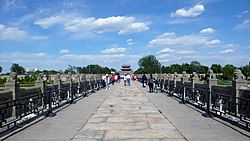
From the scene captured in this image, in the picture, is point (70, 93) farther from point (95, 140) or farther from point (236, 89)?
point (95, 140)

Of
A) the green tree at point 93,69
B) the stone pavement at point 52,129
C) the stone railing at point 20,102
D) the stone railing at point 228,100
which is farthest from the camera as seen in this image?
the green tree at point 93,69

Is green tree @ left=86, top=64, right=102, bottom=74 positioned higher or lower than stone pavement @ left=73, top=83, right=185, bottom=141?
higher

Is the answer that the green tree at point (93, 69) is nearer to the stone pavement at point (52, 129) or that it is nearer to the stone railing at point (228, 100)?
the stone railing at point (228, 100)

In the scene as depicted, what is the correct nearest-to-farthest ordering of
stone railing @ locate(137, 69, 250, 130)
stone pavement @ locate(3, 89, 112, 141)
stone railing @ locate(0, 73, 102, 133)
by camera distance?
1. stone pavement @ locate(3, 89, 112, 141)
2. stone railing @ locate(0, 73, 102, 133)
3. stone railing @ locate(137, 69, 250, 130)

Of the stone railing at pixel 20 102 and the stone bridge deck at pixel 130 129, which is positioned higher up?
the stone railing at pixel 20 102

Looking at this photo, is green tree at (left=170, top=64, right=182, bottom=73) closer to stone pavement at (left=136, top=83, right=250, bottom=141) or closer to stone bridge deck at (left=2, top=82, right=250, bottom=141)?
stone pavement at (left=136, top=83, right=250, bottom=141)

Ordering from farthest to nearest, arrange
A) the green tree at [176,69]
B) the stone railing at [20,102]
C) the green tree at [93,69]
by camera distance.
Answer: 1. the green tree at [176,69]
2. the green tree at [93,69]
3. the stone railing at [20,102]

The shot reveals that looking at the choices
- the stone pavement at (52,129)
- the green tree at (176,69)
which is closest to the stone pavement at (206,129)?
the stone pavement at (52,129)

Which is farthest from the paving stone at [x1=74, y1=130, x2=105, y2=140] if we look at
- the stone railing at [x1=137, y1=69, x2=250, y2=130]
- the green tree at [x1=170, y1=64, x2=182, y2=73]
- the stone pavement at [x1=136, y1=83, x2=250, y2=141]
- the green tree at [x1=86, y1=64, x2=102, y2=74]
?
the green tree at [x1=170, y1=64, x2=182, y2=73]

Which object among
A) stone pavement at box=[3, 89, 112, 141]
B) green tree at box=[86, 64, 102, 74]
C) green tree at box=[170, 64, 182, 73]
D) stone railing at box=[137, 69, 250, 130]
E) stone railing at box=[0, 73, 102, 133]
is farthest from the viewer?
green tree at box=[170, 64, 182, 73]

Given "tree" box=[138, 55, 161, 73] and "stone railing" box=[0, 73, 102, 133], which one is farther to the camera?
"tree" box=[138, 55, 161, 73]

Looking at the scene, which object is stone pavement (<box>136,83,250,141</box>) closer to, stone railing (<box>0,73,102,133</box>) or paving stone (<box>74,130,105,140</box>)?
paving stone (<box>74,130,105,140</box>)

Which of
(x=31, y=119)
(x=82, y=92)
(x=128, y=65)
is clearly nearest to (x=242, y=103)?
(x=31, y=119)

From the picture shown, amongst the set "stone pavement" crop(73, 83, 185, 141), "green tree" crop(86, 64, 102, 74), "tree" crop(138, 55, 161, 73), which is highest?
"tree" crop(138, 55, 161, 73)
